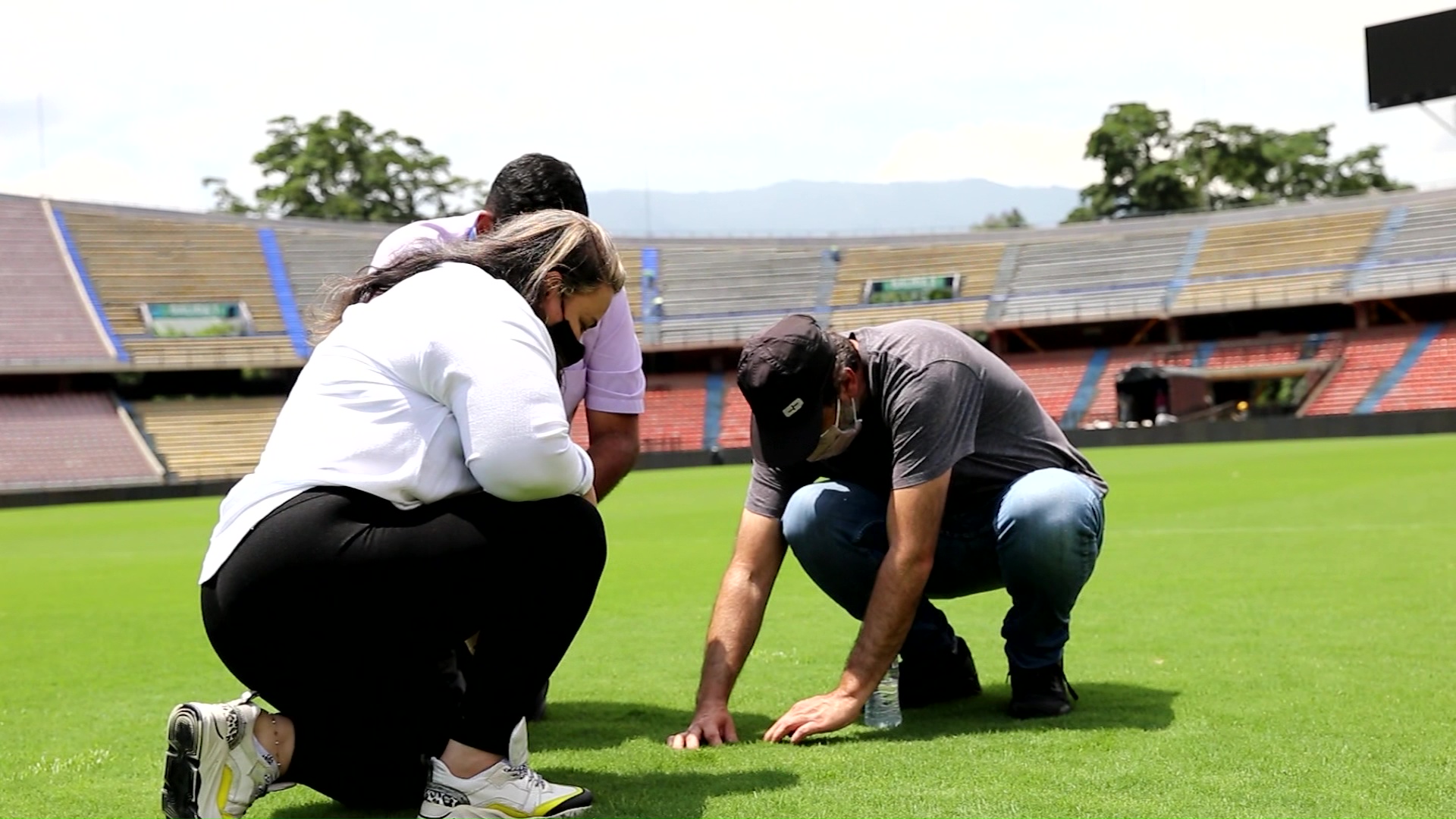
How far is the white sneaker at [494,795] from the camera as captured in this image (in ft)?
8.07

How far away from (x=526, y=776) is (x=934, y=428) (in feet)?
4.07

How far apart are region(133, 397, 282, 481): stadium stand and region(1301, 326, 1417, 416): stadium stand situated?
93.6ft

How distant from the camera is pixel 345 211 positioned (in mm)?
61406

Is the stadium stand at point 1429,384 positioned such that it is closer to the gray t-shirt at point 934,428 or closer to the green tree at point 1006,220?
the gray t-shirt at point 934,428

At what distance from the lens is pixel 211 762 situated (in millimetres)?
2424

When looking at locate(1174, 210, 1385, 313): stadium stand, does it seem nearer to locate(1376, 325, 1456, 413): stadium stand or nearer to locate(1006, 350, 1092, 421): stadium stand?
locate(1376, 325, 1456, 413): stadium stand

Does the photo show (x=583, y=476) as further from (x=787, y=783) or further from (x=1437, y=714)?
(x=1437, y=714)

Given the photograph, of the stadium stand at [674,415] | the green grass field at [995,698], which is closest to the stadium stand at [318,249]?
the stadium stand at [674,415]

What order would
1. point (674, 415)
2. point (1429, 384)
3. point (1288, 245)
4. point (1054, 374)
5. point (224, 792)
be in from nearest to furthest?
point (224, 792) → point (1429, 384) → point (1054, 374) → point (1288, 245) → point (674, 415)

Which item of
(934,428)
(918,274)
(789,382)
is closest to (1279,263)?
(918,274)

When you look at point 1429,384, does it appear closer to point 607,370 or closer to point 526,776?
point 607,370

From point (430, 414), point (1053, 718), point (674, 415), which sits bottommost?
point (674, 415)

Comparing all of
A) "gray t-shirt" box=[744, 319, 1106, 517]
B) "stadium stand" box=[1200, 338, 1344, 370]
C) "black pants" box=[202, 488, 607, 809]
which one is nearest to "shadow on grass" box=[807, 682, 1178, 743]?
"gray t-shirt" box=[744, 319, 1106, 517]

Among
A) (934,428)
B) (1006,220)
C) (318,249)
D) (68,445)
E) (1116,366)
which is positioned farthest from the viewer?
(1006,220)
